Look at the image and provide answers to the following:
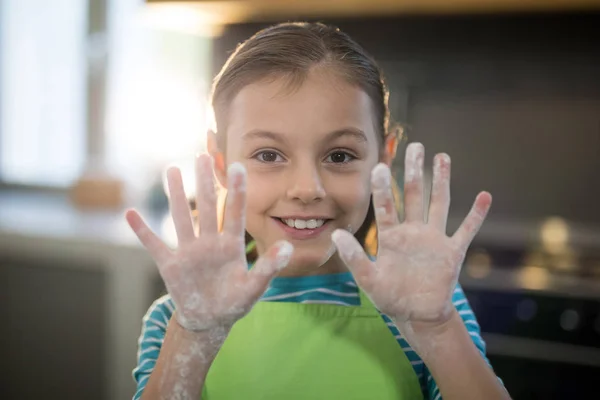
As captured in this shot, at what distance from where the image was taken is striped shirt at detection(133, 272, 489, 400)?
Result: 0.54 metres

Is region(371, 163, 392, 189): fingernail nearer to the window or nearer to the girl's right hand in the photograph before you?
the girl's right hand

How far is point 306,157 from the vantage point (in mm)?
493

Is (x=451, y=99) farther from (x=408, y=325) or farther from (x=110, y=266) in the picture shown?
(x=408, y=325)

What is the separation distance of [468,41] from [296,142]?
1038 mm

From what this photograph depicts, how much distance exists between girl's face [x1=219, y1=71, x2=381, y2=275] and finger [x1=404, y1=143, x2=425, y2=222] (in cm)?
6

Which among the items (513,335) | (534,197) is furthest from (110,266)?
(534,197)

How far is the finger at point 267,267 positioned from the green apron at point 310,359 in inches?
3.7

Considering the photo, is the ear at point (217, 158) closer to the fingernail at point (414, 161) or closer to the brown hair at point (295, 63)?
the brown hair at point (295, 63)

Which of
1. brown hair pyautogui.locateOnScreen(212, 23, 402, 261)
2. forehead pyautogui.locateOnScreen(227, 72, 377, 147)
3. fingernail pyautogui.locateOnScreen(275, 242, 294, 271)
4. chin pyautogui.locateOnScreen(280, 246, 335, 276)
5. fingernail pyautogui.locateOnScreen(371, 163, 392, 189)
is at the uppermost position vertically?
brown hair pyautogui.locateOnScreen(212, 23, 402, 261)

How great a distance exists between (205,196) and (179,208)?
2 cm

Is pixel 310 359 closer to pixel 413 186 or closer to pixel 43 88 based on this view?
pixel 413 186

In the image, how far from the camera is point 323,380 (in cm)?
52

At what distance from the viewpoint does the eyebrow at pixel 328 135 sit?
1.63 ft

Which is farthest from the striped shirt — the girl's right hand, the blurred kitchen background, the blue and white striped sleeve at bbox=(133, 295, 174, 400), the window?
the window
